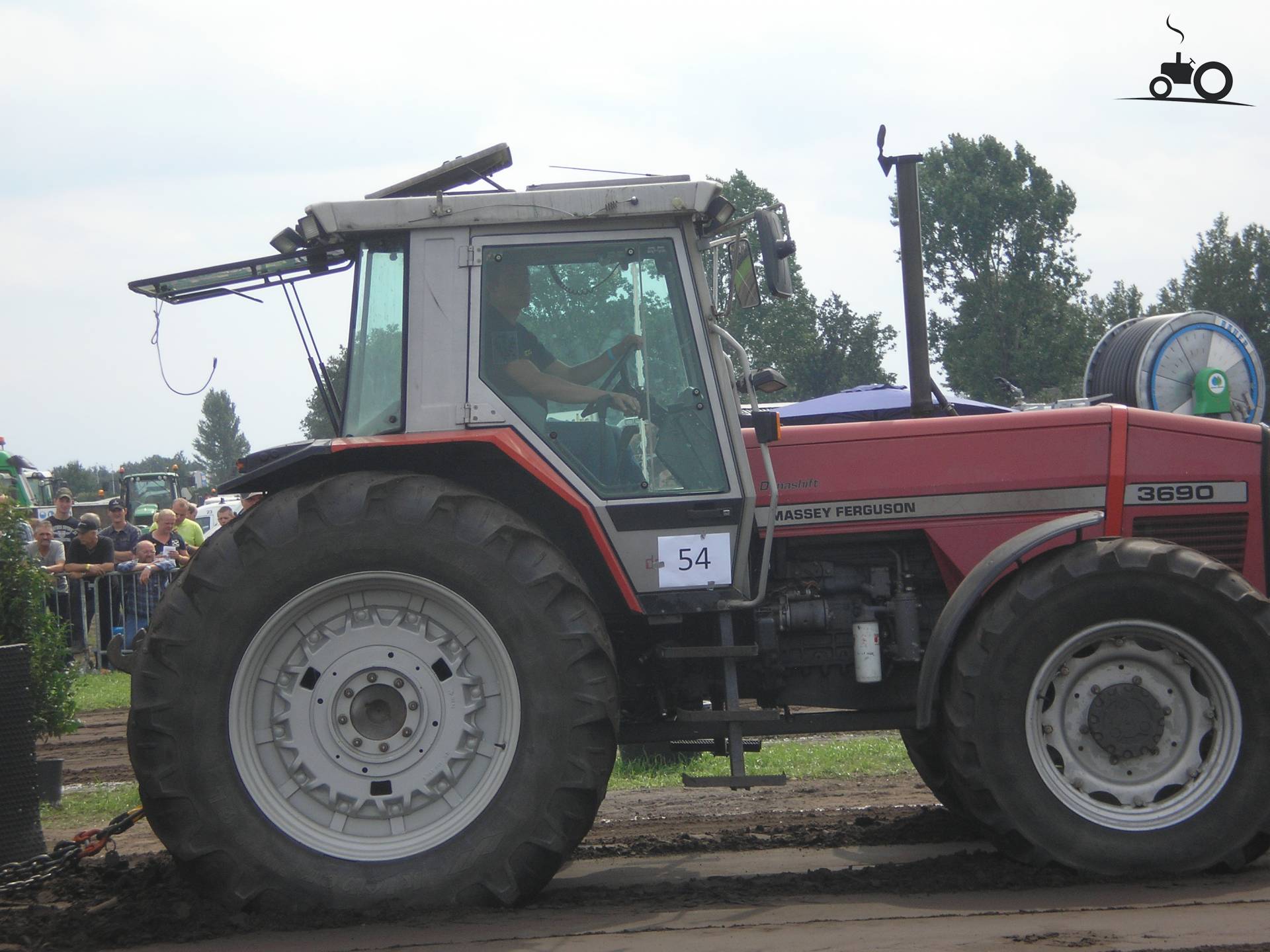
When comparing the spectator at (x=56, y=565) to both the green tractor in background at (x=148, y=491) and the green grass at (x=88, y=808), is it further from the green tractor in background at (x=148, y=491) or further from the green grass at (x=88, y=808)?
the green tractor in background at (x=148, y=491)

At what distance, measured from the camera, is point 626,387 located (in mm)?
4770

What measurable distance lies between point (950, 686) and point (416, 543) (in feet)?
6.49

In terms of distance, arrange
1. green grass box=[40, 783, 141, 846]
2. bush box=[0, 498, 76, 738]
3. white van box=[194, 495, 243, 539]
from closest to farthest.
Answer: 1. green grass box=[40, 783, 141, 846]
2. bush box=[0, 498, 76, 738]
3. white van box=[194, 495, 243, 539]

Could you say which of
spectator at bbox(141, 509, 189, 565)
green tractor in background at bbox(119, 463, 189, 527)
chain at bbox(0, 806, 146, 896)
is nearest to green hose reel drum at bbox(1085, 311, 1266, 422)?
chain at bbox(0, 806, 146, 896)

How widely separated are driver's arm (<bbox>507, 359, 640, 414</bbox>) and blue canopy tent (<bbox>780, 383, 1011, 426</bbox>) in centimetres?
451

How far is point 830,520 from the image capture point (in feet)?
16.8

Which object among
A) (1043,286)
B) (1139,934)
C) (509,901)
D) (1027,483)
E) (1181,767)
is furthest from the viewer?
(1043,286)

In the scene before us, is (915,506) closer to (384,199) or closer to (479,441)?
(479,441)

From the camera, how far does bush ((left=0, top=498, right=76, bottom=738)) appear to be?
695 cm

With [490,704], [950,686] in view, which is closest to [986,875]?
[950,686]

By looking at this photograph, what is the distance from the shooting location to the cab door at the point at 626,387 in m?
4.71

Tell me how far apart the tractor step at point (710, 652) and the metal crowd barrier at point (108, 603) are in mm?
9388

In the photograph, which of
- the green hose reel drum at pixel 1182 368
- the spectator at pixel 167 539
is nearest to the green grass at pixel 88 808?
the spectator at pixel 167 539

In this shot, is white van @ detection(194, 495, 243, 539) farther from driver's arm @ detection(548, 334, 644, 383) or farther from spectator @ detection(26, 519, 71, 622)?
driver's arm @ detection(548, 334, 644, 383)
